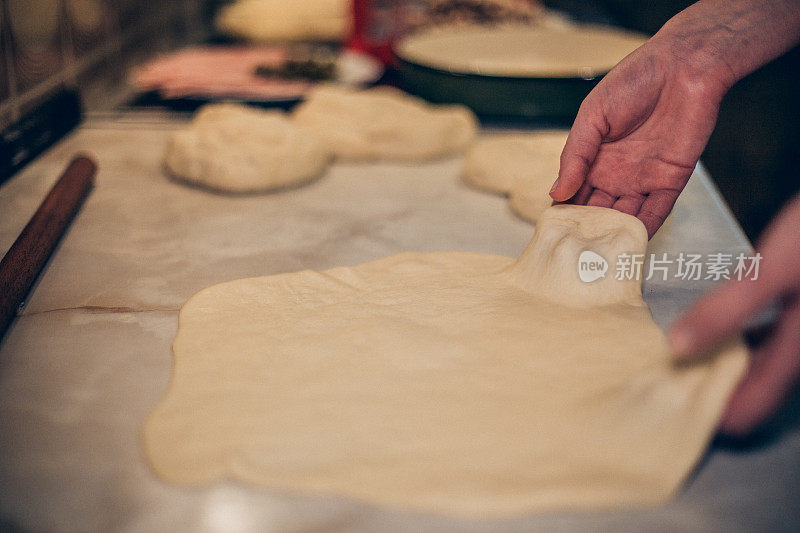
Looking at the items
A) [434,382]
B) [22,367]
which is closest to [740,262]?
[434,382]

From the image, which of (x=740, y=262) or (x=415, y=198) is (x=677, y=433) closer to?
(x=740, y=262)

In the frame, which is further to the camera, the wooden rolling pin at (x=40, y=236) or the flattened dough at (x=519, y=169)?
the flattened dough at (x=519, y=169)

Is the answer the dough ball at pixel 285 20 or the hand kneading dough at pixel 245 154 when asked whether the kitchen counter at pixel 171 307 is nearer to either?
the hand kneading dough at pixel 245 154

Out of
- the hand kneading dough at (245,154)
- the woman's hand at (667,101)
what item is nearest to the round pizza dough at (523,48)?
the hand kneading dough at (245,154)

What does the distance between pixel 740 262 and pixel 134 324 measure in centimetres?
116

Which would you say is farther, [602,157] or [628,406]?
[602,157]

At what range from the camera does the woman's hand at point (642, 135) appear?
123 centimetres

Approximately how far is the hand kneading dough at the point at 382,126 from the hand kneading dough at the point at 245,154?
0.12 meters

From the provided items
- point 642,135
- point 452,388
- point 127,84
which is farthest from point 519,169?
point 127,84

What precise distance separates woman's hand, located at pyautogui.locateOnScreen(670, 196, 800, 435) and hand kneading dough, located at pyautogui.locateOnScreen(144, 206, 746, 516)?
29 millimetres

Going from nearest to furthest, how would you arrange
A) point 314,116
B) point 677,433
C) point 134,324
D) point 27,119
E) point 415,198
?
1. point 677,433
2. point 134,324
3. point 415,198
4. point 27,119
5. point 314,116

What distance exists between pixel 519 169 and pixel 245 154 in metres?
0.70

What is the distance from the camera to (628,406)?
863 millimetres

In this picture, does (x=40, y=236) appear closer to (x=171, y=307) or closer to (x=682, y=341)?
(x=171, y=307)
